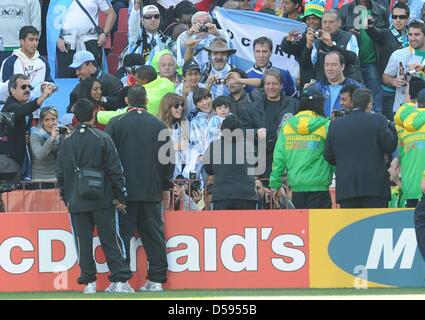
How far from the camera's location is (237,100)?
19.0 meters

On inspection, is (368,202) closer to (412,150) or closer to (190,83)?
(412,150)

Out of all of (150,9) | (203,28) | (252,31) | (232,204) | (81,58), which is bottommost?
(232,204)

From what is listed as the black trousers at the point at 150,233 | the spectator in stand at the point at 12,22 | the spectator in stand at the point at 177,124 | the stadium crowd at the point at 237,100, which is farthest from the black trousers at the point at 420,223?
the spectator in stand at the point at 12,22

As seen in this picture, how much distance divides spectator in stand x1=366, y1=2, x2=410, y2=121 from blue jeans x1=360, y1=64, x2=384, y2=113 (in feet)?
0.28

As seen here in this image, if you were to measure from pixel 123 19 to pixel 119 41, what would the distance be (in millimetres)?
431

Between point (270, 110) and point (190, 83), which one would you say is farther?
point (190, 83)

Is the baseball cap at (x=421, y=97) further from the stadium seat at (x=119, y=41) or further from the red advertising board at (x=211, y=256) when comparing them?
the stadium seat at (x=119, y=41)

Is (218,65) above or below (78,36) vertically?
below

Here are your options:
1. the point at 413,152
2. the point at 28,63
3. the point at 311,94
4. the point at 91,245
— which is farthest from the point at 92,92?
the point at 413,152

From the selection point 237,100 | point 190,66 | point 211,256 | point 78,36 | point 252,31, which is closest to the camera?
point 211,256

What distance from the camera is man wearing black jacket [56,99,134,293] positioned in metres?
16.0

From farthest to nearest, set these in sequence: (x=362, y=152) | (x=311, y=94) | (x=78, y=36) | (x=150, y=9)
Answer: (x=78, y=36) < (x=150, y=9) < (x=311, y=94) < (x=362, y=152)

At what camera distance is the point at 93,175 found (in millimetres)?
15938

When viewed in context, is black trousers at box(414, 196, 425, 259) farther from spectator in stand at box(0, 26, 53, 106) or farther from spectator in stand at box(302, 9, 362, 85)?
spectator in stand at box(0, 26, 53, 106)
